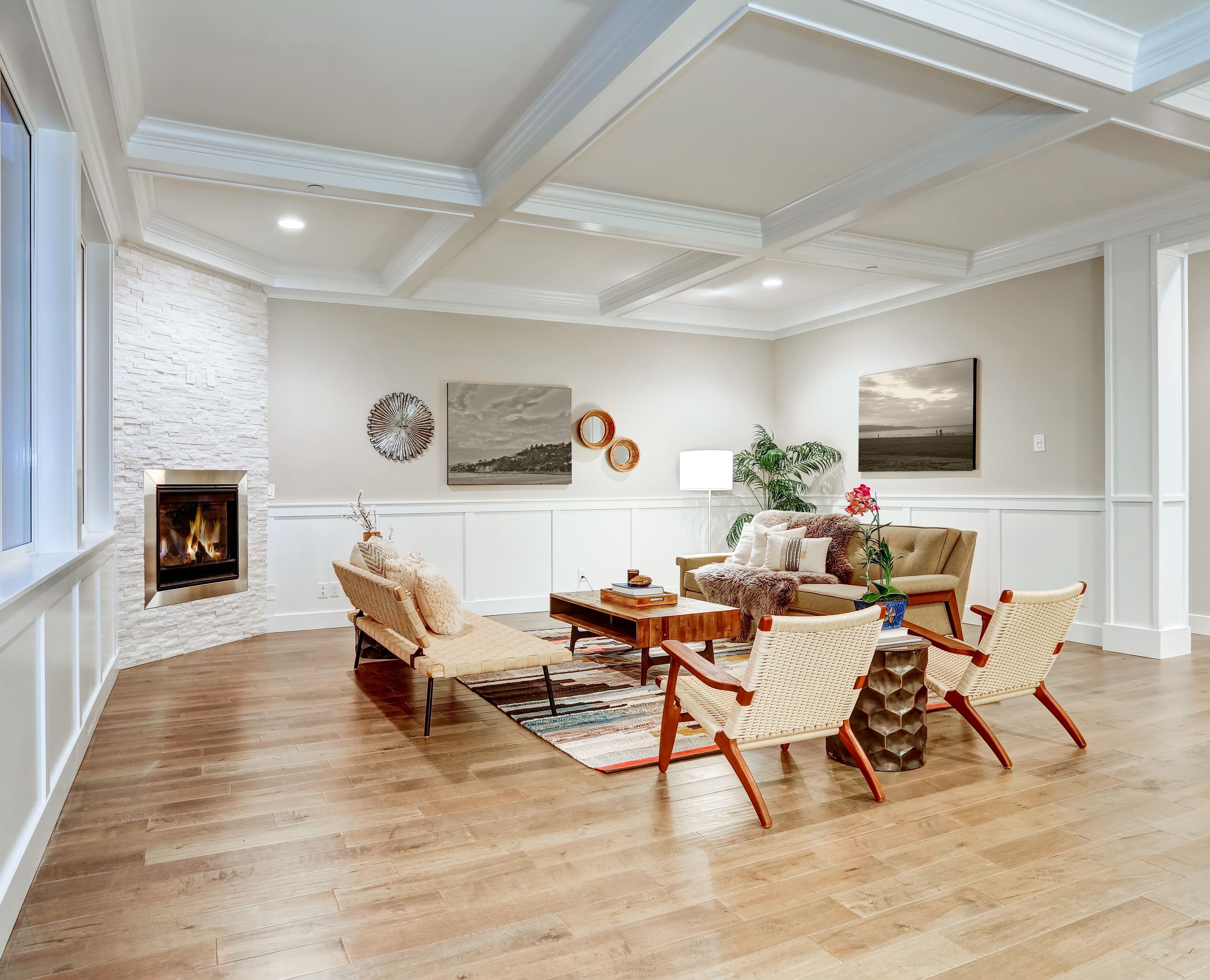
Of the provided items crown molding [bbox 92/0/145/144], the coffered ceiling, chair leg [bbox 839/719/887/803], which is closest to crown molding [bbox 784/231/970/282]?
the coffered ceiling

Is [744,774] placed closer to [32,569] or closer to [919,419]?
[32,569]

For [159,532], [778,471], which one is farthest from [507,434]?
[159,532]

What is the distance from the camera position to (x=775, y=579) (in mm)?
5656

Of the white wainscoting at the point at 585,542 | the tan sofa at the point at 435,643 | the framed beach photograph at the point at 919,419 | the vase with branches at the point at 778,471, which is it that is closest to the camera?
the tan sofa at the point at 435,643

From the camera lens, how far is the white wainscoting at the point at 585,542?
5.88m

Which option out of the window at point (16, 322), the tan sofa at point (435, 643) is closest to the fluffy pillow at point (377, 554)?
the tan sofa at point (435, 643)

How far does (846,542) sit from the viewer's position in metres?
5.97

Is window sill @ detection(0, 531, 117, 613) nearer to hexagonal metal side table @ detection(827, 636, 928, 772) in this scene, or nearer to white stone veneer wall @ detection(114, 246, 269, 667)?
white stone veneer wall @ detection(114, 246, 269, 667)

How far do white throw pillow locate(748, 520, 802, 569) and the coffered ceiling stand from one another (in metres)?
1.92

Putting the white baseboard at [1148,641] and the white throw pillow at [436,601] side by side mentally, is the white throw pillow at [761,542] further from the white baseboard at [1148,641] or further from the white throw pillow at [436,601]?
the white throw pillow at [436,601]

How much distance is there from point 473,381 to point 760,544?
109 inches

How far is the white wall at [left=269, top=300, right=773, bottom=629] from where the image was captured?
6.53 metres

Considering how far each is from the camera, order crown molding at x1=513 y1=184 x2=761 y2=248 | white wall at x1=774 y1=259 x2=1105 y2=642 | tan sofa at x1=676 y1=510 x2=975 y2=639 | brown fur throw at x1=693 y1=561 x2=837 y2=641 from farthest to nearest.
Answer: white wall at x1=774 y1=259 x2=1105 y2=642
brown fur throw at x1=693 y1=561 x2=837 y2=641
tan sofa at x1=676 y1=510 x2=975 y2=639
crown molding at x1=513 y1=184 x2=761 y2=248

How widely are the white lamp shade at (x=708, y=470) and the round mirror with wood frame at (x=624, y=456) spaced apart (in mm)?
491
